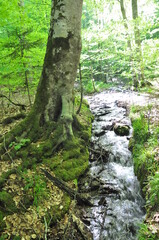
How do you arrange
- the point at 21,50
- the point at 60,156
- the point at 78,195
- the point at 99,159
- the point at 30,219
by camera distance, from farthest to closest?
the point at 21,50 → the point at 99,159 → the point at 60,156 → the point at 78,195 → the point at 30,219

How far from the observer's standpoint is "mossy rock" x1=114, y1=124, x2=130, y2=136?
721cm

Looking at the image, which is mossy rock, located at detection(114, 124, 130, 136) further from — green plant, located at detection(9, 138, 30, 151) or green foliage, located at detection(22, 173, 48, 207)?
green foliage, located at detection(22, 173, 48, 207)

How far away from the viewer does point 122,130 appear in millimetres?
7242

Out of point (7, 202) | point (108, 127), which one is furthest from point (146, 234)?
point (108, 127)

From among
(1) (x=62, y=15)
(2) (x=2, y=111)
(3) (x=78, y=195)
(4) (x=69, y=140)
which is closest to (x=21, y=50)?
(1) (x=62, y=15)

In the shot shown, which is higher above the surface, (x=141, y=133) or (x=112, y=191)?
(x=141, y=133)

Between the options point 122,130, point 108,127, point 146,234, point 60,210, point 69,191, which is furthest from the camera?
point 108,127

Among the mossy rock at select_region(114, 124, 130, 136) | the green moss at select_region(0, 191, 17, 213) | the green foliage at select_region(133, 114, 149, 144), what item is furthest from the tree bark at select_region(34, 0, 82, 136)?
the mossy rock at select_region(114, 124, 130, 136)

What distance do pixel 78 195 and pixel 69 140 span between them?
163 centimetres

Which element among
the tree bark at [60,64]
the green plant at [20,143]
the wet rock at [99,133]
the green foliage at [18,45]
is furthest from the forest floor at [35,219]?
the green foliage at [18,45]

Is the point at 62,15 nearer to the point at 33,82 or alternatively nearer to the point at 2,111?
the point at 33,82

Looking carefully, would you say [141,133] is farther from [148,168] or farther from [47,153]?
[47,153]

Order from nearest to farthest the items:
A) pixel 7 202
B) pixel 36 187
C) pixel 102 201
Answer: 1. pixel 7 202
2. pixel 36 187
3. pixel 102 201

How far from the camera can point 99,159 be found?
5.73 meters
